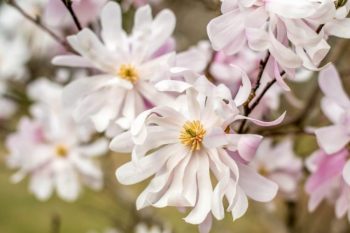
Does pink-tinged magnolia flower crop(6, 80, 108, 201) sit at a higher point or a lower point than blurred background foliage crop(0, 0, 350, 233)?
higher

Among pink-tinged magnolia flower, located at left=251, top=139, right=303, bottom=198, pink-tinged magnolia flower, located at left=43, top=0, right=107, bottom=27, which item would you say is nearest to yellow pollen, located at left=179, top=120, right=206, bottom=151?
pink-tinged magnolia flower, located at left=43, top=0, right=107, bottom=27

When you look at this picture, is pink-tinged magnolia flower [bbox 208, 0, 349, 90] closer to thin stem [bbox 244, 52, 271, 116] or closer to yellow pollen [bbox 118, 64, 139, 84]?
thin stem [bbox 244, 52, 271, 116]

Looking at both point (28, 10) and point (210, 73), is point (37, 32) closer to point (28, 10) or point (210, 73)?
point (28, 10)

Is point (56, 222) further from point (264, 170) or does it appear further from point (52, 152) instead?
point (264, 170)

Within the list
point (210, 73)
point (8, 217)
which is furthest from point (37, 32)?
point (8, 217)

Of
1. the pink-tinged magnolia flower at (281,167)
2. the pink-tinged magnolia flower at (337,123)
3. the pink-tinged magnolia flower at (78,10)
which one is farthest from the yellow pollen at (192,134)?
the pink-tinged magnolia flower at (281,167)

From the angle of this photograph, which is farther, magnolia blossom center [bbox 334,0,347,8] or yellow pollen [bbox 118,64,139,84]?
yellow pollen [bbox 118,64,139,84]

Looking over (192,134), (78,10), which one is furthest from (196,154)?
(78,10)
